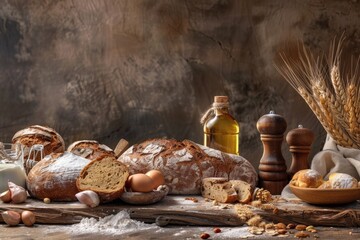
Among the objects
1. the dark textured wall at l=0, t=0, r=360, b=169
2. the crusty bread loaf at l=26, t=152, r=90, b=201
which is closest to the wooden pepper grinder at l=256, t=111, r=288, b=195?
the crusty bread loaf at l=26, t=152, r=90, b=201

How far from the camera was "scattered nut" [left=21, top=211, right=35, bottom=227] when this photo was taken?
60.9 inches

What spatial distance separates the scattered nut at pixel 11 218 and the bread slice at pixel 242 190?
0.64 m

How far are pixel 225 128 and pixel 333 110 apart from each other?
382 mm

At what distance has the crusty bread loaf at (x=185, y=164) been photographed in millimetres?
1809

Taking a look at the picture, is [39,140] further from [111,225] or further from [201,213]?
[201,213]

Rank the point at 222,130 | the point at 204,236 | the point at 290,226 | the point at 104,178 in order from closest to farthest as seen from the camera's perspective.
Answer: the point at 204,236, the point at 290,226, the point at 104,178, the point at 222,130

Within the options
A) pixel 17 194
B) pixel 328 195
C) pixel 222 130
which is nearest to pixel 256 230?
pixel 328 195

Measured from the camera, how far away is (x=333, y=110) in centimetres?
182

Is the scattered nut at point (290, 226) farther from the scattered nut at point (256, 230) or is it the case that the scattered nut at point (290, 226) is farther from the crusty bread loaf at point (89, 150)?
the crusty bread loaf at point (89, 150)

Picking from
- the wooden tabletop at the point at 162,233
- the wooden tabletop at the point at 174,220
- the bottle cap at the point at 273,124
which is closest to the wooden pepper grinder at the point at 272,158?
the bottle cap at the point at 273,124

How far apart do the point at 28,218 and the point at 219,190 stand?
1.84ft

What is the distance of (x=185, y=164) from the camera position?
1.82 m

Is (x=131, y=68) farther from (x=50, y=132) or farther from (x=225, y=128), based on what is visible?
(x=225, y=128)

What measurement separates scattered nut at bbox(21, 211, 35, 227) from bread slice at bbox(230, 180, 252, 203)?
599 mm
